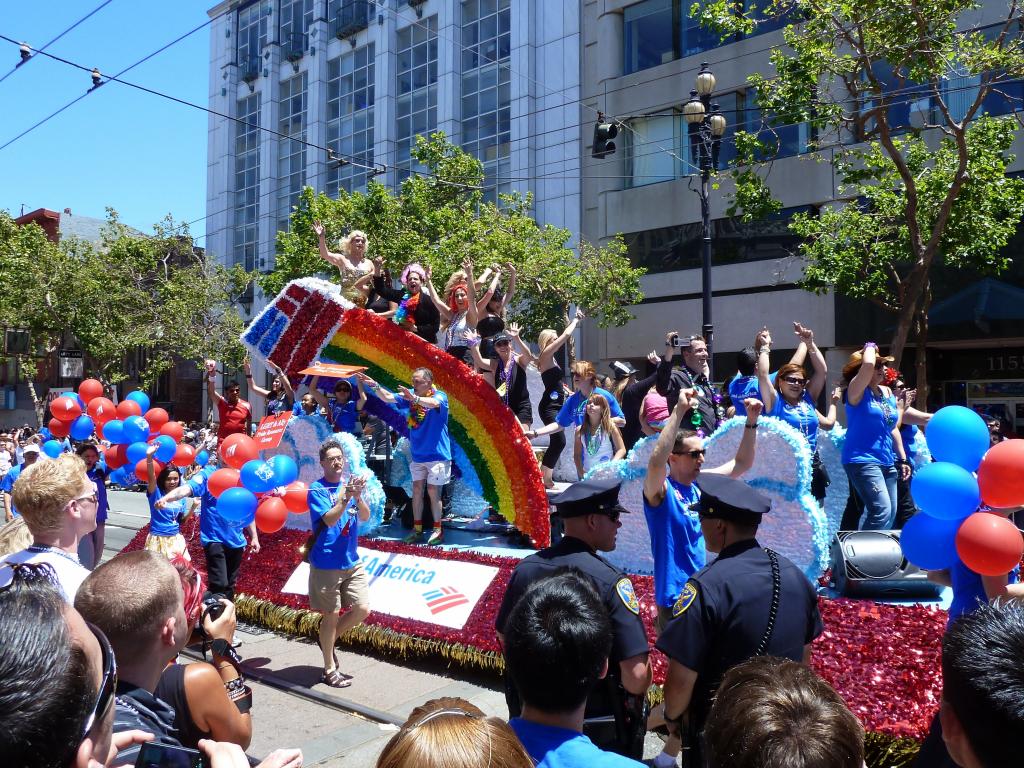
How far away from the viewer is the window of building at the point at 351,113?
3612 centimetres

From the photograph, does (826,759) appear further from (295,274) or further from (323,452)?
(295,274)

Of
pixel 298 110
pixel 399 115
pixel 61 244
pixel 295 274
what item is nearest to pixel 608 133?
pixel 295 274

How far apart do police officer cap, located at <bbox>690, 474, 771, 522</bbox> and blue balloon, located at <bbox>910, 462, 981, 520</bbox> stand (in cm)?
92

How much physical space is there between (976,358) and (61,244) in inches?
1259

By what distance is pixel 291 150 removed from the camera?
4012cm

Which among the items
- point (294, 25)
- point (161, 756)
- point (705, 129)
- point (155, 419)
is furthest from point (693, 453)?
point (294, 25)

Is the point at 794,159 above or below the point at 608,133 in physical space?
above

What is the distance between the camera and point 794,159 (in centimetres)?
2162

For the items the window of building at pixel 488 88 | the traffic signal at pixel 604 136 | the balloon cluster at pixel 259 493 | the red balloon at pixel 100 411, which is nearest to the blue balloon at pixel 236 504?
the balloon cluster at pixel 259 493

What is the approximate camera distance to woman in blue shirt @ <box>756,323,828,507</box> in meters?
6.89

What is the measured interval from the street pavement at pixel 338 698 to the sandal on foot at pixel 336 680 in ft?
0.14

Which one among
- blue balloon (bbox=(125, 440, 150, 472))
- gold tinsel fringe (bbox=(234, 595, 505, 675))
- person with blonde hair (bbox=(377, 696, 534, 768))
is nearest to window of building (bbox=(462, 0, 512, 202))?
blue balloon (bbox=(125, 440, 150, 472))

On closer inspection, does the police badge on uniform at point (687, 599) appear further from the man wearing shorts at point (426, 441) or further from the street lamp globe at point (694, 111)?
the street lamp globe at point (694, 111)

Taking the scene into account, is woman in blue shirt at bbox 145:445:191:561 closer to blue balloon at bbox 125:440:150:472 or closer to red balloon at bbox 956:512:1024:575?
blue balloon at bbox 125:440:150:472
